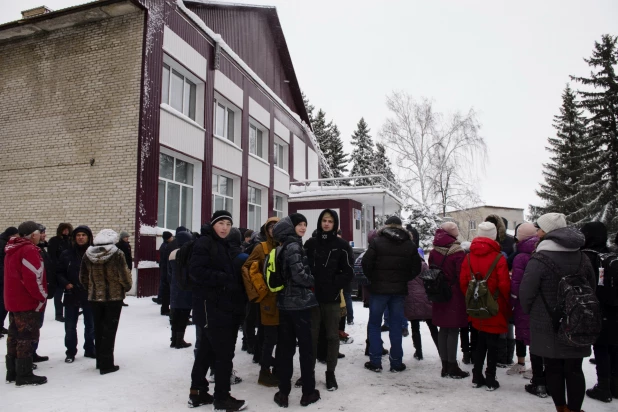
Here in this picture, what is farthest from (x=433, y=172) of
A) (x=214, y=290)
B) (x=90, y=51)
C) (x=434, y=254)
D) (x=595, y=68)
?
(x=214, y=290)

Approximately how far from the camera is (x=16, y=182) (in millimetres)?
12164

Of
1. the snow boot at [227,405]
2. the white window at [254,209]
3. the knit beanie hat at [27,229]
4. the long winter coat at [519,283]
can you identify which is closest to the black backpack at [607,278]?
the long winter coat at [519,283]

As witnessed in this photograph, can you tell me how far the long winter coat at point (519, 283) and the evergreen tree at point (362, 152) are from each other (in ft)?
121

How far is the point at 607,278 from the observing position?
13.5 ft

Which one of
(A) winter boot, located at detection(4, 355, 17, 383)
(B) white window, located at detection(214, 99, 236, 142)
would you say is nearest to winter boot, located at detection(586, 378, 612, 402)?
(A) winter boot, located at detection(4, 355, 17, 383)

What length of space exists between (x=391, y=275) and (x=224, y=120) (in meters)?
12.3

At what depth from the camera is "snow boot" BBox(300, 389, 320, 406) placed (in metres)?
3.97

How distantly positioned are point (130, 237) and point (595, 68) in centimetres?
3039

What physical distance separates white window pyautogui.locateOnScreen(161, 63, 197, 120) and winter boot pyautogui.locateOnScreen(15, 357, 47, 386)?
9.04 metres

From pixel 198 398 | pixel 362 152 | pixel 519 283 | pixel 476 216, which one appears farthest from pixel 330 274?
pixel 362 152

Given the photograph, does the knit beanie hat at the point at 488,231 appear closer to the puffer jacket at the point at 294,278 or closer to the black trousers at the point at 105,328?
the puffer jacket at the point at 294,278

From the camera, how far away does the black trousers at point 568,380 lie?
3.40 m

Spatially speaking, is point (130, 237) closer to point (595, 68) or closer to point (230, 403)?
point (230, 403)

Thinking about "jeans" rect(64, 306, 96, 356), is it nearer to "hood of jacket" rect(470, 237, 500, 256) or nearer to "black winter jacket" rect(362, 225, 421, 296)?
"black winter jacket" rect(362, 225, 421, 296)
